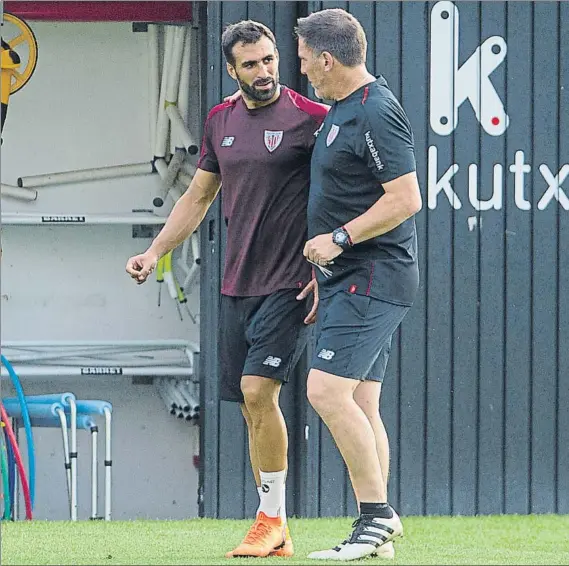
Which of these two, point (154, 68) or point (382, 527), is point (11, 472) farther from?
point (382, 527)

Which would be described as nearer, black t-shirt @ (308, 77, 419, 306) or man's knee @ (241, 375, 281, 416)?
black t-shirt @ (308, 77, 419, 306)

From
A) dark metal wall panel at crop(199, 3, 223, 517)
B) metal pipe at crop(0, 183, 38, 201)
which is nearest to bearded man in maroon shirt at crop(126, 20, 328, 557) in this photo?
dark metal wall panel at crop(199, 3, 223, 517)

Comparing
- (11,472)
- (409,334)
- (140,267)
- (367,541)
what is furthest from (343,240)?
(11,472)

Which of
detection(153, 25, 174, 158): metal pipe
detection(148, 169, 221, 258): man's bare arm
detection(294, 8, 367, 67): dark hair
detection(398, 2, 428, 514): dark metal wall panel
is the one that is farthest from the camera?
detection(153, 25, 174, 158): metal pipe

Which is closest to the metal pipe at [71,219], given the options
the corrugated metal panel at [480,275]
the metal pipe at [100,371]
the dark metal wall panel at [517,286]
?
the metal pipe at [100,371]

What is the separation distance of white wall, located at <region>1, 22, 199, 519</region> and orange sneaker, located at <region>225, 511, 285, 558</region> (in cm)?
347

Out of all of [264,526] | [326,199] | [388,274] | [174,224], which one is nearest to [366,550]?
[264,526]

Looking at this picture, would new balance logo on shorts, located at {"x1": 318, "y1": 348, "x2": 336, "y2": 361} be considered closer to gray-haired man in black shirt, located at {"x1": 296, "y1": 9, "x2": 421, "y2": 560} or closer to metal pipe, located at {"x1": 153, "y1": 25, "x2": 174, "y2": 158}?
gray-haired man in black shirt, located at {"x1": 296, "y1": 9, "x2": 421, "y2": 560}

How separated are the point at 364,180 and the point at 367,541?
1.01 metres

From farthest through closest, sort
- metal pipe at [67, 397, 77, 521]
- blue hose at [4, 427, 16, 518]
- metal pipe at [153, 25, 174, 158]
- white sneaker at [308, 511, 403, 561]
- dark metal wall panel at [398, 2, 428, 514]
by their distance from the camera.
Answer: metal pipe at [153, 25, 174, 158] → blue hose at [4, 427, 16, 518] → metal pipe at [67, 397, 77, 521] → dark metal wall panel at [398, 2, 428, 514] → white sneaker at [308, 511, 403, 561]

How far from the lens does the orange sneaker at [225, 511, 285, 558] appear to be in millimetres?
3637

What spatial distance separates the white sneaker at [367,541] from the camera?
11.1ft

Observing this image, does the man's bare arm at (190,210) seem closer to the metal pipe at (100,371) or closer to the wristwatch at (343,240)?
the wristwatch at (343,240)

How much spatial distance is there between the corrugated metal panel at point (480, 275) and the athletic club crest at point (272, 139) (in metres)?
1.83
